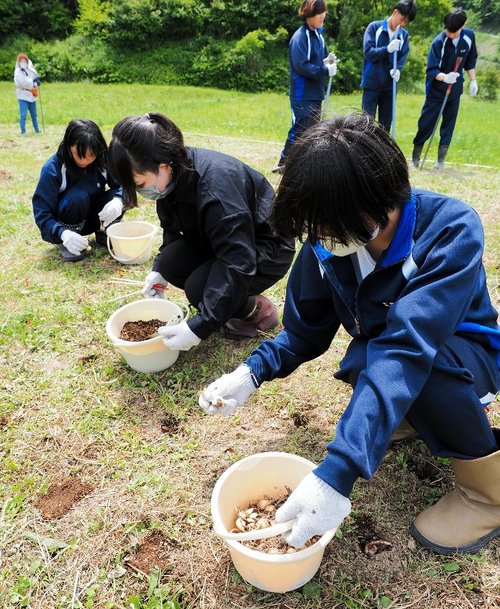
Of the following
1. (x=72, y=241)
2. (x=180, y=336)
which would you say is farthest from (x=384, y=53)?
(x=180, y=336)

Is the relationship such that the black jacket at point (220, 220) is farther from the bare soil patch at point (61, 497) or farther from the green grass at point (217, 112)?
the green grass at point (217, 112)

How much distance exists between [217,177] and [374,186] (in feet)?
3.44

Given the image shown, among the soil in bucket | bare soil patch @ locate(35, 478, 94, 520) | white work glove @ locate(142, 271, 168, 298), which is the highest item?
white work glove @ locate(142, 271, 168, 298)

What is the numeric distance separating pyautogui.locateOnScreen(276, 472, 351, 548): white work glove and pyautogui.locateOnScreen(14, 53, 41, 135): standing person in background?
29.8 feet

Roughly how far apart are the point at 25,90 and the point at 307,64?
582 centimetres

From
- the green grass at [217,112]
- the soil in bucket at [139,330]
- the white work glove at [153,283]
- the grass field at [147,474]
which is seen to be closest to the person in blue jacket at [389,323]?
the grass field at [147,474]

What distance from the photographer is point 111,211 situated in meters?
3.46

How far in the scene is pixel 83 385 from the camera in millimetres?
2291

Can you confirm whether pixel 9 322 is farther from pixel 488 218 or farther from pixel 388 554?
pixel 488 218

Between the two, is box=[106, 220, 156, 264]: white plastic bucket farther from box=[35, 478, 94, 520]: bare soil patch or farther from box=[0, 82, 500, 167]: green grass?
box=[0, 82, 500, 167]: green grass

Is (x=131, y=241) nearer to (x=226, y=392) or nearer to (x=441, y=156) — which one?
(x=226, y=392)

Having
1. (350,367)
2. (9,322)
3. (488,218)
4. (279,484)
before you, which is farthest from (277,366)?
(488,218)

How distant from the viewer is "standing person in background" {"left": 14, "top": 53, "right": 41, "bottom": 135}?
28.2ft

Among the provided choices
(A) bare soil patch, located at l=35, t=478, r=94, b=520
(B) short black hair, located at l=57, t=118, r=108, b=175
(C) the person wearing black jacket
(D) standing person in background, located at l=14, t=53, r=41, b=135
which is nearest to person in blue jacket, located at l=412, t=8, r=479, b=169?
(B) short black hair, located at l=57, t=118, r=108, b=175
